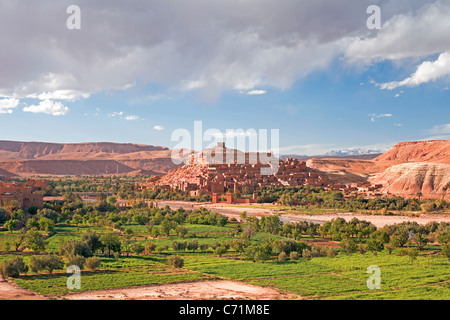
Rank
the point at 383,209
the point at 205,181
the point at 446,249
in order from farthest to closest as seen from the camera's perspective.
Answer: the point at 205,181 < the point at 383,209 < the point at 446,249

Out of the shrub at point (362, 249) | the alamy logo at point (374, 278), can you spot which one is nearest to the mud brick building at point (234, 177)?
the shrub at point (362, 249)

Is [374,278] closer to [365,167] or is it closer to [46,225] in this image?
[46,225]

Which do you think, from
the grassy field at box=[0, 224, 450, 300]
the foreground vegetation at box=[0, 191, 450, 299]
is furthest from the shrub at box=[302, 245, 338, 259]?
the grassy field at box=[0, 224, 450, 300]

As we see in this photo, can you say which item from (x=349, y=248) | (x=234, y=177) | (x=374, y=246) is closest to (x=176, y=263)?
(x=349, y=248)

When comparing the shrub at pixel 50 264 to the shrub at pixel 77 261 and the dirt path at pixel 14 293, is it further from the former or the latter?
the dirt path at pixel 14 293
